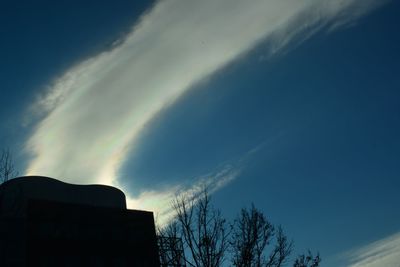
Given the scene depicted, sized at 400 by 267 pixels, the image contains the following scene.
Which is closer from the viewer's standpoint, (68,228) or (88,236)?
(68,228)

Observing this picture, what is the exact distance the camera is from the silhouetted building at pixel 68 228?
3509 cm

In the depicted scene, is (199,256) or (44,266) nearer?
(199,256)

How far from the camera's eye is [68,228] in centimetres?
3809

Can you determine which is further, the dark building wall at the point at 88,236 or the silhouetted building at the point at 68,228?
the dark building wall at the point at 88,236

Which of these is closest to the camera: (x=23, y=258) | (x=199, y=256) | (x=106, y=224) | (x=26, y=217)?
(x=199, y=256)

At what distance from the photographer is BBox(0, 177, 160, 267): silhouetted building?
115 feet

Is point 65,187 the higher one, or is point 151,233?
point 65,187

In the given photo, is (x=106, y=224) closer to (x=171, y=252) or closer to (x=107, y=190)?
(x=107, y=190)

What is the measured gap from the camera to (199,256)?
93.8 feet

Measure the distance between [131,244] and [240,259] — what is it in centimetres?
1394

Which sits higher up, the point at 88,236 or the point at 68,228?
the point at 68,228

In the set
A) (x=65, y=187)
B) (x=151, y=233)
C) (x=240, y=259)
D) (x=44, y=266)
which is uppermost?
(x=65, y=187)

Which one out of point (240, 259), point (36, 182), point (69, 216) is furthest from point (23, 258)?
point (240, 259)

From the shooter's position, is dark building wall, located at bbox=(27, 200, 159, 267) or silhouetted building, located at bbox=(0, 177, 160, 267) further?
dark building wall, located at bbox=(27, 200, 159, 267)
